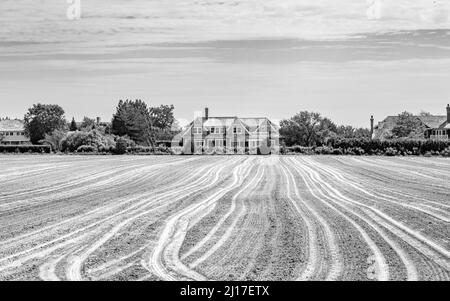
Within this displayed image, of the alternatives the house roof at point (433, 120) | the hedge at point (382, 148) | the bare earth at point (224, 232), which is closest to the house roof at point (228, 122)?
the hedge at point (382, 148)

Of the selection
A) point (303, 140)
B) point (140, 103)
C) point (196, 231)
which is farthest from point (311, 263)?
point (140, 103)

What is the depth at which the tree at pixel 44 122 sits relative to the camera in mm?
129125

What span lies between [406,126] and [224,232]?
10627cm

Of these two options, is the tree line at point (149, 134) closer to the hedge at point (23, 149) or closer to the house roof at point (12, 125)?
the hedge at point (23, 149)

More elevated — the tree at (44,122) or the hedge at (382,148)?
the tree at (44,122)

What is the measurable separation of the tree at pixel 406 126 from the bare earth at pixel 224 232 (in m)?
87.3

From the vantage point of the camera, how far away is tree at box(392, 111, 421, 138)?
118 metres

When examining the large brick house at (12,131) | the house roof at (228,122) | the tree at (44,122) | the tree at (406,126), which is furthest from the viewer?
the large brick house at (12,131)

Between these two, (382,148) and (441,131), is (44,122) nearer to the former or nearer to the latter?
(382,148)

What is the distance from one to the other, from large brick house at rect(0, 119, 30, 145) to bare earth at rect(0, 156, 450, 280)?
12615cm

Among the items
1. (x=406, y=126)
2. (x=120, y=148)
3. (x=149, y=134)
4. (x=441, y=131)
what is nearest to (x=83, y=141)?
(x=120, y=148)
